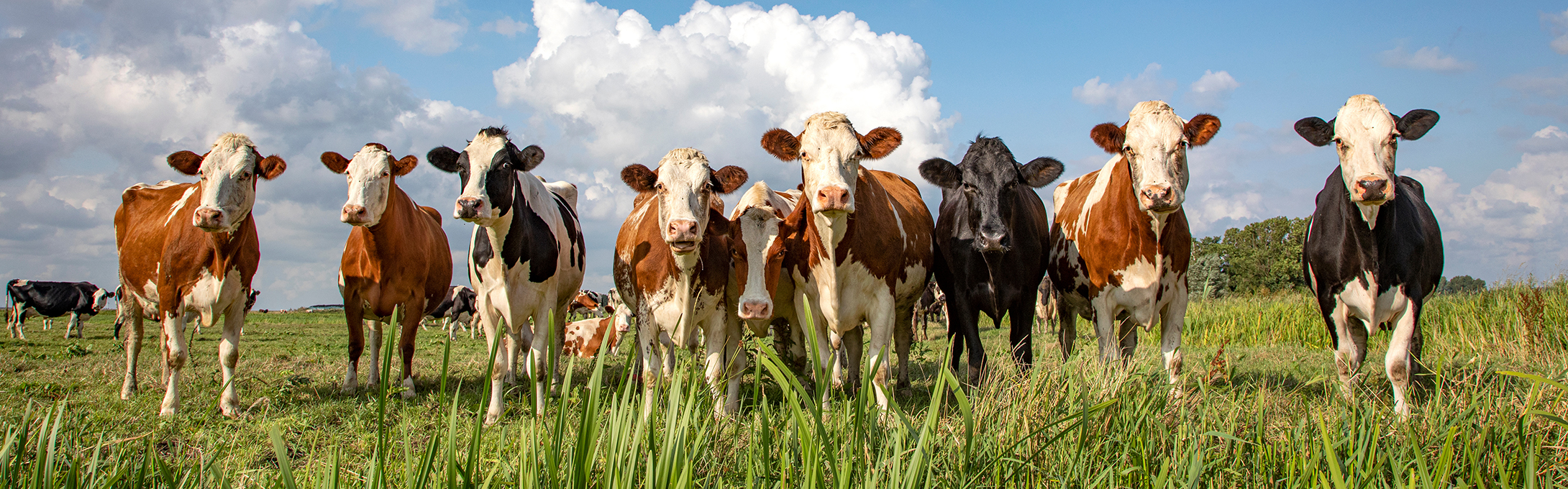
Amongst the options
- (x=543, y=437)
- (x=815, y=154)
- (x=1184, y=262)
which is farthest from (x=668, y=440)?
(x=1184, y=262)

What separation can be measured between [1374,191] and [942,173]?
2877 millimetres

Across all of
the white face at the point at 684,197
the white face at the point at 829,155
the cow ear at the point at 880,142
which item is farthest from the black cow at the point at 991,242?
Answer: the white face at the point at 684,197

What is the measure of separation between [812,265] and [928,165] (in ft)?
4.45

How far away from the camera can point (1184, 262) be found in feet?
20.1

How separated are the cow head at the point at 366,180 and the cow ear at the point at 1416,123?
789 cm

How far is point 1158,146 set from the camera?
5602 millimetres

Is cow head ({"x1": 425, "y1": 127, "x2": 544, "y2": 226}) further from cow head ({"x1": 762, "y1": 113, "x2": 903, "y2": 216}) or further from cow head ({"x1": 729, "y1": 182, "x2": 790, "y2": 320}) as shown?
cow head ({"x1": 762, "y1": 113, "x2": 903, "y2": 216})

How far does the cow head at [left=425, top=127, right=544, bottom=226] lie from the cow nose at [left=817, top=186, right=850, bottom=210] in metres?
2.75

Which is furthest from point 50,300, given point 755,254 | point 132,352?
point 755,254

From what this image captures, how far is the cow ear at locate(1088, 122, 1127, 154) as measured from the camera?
6.12 m

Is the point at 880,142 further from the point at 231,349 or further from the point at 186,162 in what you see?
the point at 186,162

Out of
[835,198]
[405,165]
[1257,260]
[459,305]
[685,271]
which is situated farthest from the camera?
[1257,260]

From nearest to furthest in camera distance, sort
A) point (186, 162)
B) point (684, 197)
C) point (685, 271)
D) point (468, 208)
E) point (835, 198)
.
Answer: point (835, 198)
point (684, 197)
point (685, 271)
point (468, 208)
point (186, 162)

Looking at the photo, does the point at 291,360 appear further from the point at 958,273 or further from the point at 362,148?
the point at 958,273
